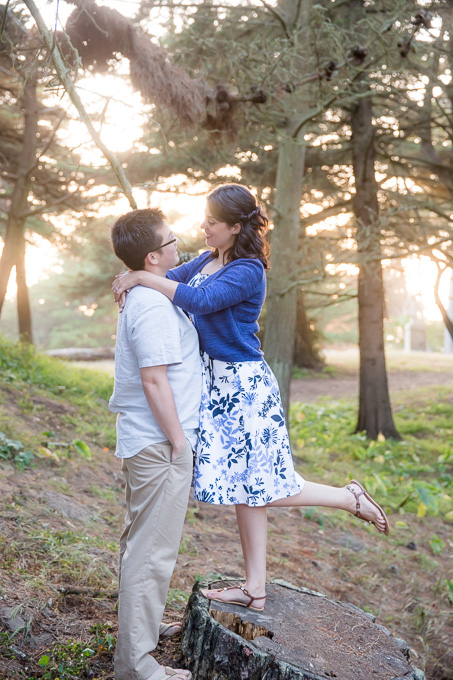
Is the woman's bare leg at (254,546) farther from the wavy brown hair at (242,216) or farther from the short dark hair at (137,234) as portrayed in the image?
the short dark hair at (137,234)

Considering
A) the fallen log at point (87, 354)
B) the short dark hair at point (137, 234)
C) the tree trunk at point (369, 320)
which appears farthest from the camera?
the fallen log at point (87, 354)

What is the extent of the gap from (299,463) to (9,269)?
4666 millimetres

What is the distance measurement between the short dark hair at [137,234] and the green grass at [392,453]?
4025 mm

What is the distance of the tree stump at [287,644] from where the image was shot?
2.35 metres

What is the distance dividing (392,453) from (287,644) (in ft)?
23.1

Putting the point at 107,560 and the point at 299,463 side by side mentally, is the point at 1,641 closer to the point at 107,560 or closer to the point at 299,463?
the point at 107,560

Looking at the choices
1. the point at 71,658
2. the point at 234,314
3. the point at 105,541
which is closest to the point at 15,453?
the point at 105,541

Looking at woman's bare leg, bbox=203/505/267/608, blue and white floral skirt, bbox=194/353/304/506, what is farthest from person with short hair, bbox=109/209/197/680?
woman's bare leg, bbox=203/505/267/608

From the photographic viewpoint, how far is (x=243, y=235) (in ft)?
8.78

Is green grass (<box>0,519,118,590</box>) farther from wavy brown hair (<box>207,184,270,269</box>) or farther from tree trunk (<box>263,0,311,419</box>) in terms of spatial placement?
tree trunk (<box>263,0,311,419</box>)

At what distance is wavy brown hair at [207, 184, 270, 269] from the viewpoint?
2629 millimetres

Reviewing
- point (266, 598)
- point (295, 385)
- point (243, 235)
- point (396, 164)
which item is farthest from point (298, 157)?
point (295, 385)

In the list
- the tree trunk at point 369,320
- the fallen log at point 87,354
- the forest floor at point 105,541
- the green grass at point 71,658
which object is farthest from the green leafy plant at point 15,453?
the fallen log at point 87,354

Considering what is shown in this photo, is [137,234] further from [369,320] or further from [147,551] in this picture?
[369,320]
